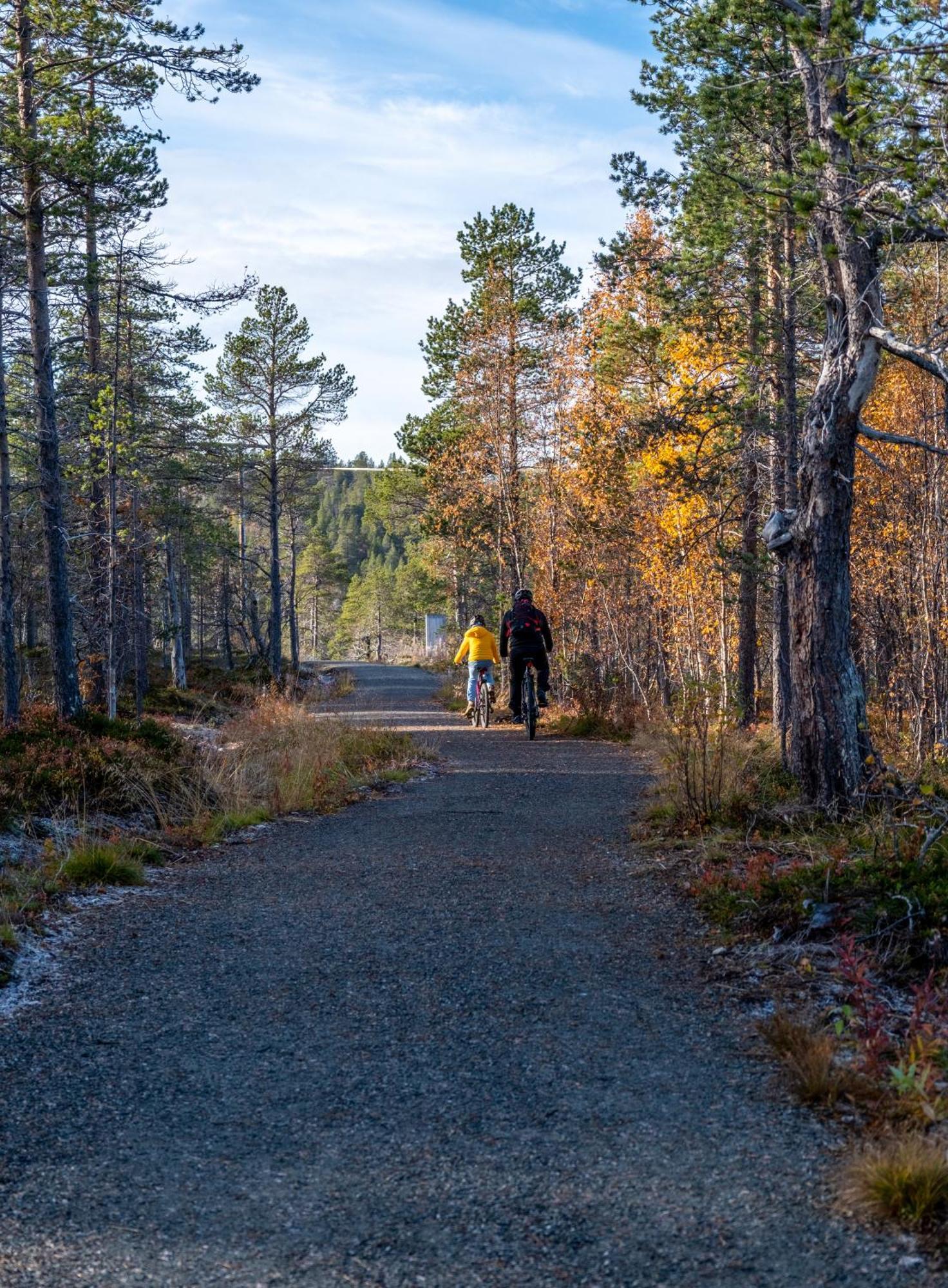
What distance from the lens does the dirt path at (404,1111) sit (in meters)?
2.89

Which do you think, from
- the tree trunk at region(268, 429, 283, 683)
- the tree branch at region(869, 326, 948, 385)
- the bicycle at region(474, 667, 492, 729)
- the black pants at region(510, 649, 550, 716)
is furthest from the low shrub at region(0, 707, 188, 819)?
the tree trunk at region(268, 429, 283, 683)

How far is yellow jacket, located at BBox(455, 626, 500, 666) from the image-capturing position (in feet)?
60.1

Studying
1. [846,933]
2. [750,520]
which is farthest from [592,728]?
[846,933]

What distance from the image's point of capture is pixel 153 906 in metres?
6.98

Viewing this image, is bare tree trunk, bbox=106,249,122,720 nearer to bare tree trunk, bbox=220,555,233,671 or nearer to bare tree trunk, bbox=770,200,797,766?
bare tree trunk, bbox=770,200,797,766

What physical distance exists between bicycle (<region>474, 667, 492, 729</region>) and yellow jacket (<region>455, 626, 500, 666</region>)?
0.78m

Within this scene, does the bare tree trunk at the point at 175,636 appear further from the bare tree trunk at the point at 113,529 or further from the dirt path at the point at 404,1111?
the dirt path at the point at 404,1111

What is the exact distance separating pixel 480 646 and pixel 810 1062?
14.6m

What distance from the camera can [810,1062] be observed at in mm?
3838

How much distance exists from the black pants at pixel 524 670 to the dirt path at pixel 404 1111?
30.5ft

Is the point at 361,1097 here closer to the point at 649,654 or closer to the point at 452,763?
the point at 452,763

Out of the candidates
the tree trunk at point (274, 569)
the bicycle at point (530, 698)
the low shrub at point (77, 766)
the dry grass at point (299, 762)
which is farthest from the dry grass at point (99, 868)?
the tree trunk at point (274, 569)

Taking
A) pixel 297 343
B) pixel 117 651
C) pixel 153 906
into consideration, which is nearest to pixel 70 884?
pixel 153 906

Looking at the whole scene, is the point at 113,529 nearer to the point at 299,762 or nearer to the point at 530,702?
the point at 530,702
